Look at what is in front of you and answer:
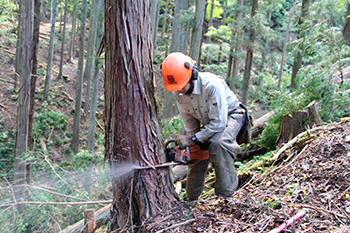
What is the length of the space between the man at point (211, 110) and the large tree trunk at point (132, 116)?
0.32 meters

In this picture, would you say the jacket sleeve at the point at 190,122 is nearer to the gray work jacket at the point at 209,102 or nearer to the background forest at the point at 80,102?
the gray work jacket at the point at 209,102

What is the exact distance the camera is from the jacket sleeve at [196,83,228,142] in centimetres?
293

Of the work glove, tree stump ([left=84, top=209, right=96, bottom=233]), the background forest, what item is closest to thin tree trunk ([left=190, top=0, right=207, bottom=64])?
the background forest

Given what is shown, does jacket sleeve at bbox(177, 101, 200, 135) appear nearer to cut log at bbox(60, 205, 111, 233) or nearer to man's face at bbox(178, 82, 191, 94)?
man's face at bbox(178, 82, 191, 94)

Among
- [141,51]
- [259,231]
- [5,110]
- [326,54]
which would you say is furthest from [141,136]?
[5,110]

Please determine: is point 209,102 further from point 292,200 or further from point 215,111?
point 292,200

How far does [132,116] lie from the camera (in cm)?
267

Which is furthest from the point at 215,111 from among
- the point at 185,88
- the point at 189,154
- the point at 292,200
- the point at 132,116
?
the point at 292,200

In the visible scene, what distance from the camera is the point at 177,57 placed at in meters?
2.80

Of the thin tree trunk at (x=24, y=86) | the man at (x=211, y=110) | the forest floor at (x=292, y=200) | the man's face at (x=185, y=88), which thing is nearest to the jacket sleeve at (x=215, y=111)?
the man at (x=211, y=110)

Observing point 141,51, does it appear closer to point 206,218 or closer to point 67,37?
point 206,218

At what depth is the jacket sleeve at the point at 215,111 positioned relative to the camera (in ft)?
9.61

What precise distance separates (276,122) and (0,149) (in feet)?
35.2

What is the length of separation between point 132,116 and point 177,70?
2.38 ft
